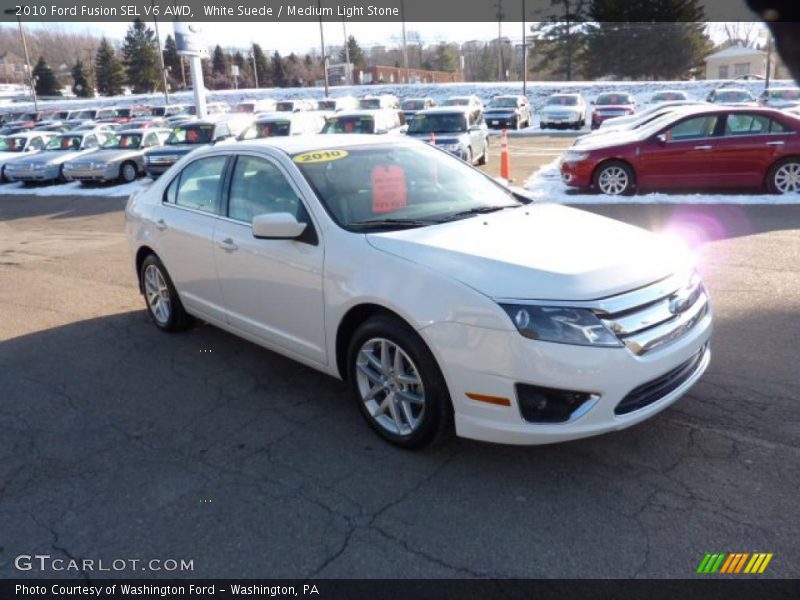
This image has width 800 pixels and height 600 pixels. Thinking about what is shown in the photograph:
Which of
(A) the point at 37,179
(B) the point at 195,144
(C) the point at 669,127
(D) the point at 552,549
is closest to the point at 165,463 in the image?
(D) the point at 552,549

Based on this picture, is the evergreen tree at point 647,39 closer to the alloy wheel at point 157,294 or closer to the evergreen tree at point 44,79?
the alloy wheel at point 157,294

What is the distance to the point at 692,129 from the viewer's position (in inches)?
445

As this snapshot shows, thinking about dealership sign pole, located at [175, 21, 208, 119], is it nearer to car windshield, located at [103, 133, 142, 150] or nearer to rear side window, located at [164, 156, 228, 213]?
car windshield, located at [103, 133, 142, 150]

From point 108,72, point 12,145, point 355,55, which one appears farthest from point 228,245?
point 355,55

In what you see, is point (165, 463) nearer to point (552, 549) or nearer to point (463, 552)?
point (463, 552)

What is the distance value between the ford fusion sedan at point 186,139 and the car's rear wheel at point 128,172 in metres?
1.10

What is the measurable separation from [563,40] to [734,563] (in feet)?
210

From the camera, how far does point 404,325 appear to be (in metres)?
3.37

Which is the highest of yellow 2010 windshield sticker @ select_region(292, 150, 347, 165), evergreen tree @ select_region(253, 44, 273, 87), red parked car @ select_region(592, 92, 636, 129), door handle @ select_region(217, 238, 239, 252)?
evergreen tree @ select_region(253, 44, 273, 87)

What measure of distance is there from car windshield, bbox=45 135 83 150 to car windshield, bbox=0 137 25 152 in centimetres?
221

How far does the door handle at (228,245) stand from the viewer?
4.45m

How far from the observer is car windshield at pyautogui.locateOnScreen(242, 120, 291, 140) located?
1752 cm

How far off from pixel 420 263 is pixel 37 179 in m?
19.6

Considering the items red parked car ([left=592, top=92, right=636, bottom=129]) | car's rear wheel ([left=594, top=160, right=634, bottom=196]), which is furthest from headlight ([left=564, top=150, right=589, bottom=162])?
red parked car ([left=592, top=92, right=636, bottom=129])
